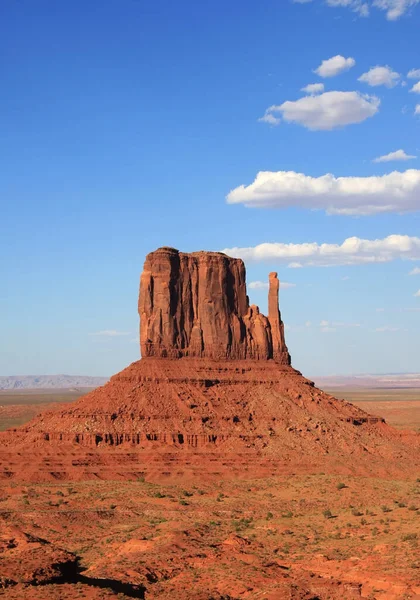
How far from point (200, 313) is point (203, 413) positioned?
12.9 meters

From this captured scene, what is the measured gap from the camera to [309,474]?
80.1 m

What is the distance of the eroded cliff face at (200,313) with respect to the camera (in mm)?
95938

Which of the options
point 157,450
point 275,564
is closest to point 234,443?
point 157,450

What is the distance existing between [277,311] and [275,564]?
5697 cm

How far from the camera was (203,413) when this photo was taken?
3489 inches

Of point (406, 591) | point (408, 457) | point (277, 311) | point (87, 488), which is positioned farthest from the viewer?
point (277, 311)

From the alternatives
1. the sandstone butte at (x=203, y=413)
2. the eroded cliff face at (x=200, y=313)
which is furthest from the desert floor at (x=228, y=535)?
the eroded cliff face at (x=200, y=313)

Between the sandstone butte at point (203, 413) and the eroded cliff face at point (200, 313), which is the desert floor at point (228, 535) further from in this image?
the eroded cliff face at point (200, 313)

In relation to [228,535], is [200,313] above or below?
above

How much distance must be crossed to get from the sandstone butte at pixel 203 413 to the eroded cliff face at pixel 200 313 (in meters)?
0.12

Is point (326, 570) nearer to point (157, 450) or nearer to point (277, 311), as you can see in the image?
point (157, 450)

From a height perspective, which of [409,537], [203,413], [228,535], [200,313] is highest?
[200,313]

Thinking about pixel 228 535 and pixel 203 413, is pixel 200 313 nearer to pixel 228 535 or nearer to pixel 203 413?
pixel 203 413

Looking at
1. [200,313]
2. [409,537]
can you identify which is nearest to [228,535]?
[409,537]
